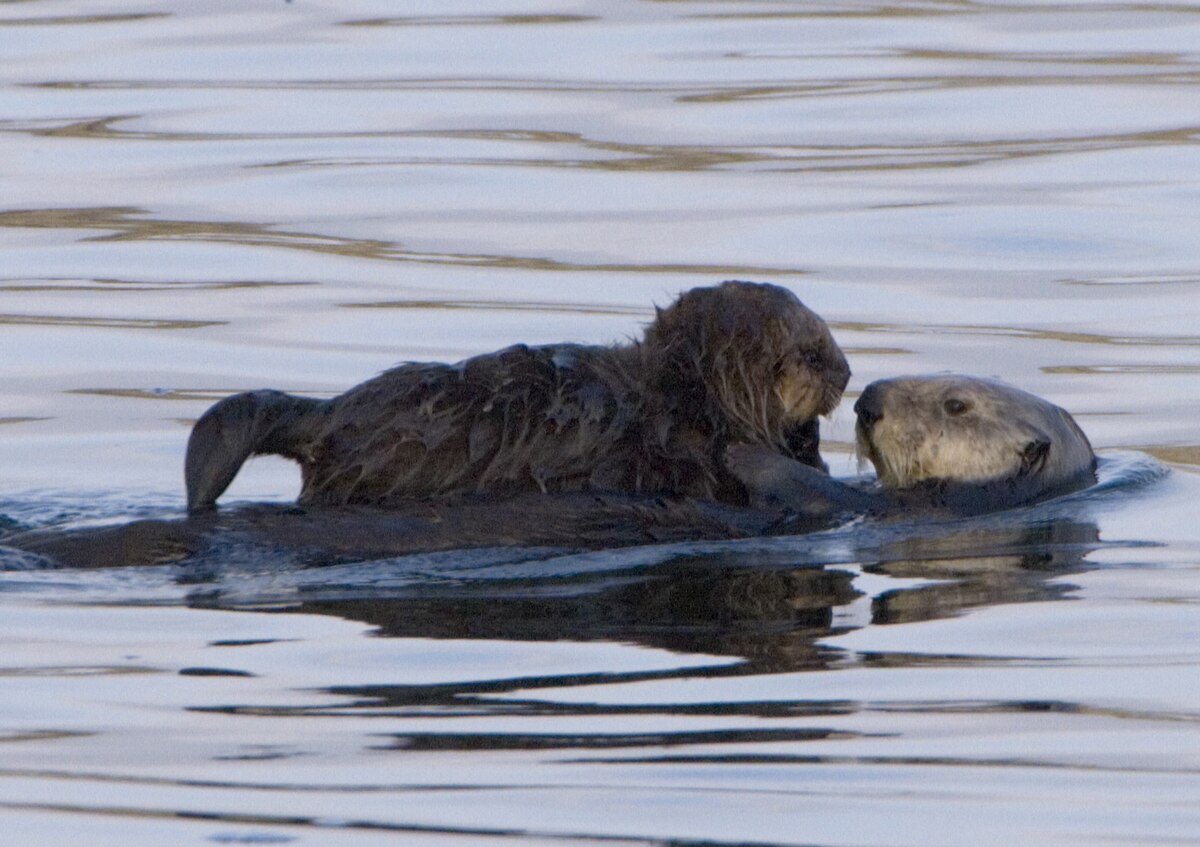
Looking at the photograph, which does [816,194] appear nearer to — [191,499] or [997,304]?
[997,304]

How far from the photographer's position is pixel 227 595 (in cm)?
559

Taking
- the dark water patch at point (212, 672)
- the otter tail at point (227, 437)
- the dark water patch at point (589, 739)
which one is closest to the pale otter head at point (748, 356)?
the otter tail at point (227, 437)

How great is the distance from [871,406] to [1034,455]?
0.51 metres

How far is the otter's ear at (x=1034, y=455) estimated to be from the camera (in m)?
6.96

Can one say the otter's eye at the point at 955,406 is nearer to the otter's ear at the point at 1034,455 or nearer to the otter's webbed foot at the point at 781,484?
the otter's ear at the point at 1034,455

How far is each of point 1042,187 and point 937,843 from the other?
869 cm

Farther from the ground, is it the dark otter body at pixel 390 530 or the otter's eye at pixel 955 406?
the otter's eye at pixel 955 406

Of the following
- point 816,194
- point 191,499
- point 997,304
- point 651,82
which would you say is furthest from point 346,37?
point 191,499

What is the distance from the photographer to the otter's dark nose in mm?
6953

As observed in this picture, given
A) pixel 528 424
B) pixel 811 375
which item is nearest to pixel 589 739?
pixel 528 424

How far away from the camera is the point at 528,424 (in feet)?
20.5

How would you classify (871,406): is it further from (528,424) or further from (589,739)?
(589,739)

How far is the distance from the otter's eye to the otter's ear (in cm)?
21

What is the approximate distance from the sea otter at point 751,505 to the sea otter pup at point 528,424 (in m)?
0.10
